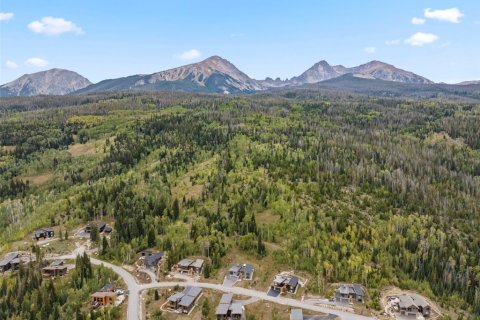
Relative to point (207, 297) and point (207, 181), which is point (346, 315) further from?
point (207, 181)

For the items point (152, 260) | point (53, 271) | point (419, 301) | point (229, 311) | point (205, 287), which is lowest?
point (419, 301)

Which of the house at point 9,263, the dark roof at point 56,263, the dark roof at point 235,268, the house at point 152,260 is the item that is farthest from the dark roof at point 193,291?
the house at point 9,263

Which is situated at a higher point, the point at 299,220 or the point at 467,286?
the point at 299,220

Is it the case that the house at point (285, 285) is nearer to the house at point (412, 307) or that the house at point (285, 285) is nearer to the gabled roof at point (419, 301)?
the house at point (412, 307)

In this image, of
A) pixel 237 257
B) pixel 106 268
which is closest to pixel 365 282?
pixel 237 257

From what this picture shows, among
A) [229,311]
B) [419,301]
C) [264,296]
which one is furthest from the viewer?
[264,296]

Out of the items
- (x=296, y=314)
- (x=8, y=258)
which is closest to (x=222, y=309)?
(x=296, y=314)

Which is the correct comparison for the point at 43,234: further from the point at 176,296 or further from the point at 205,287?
the point at 205,287
